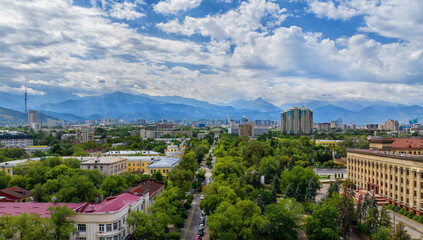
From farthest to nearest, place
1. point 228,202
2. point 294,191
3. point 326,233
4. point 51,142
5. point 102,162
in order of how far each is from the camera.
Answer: point 51,142
point 102,162
point 294,191
point 228,202
point 326,233

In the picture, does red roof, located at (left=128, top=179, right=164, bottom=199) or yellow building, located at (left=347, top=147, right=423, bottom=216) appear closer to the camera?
red roof, located at (left=128, top=179, right=164, bottom=199)

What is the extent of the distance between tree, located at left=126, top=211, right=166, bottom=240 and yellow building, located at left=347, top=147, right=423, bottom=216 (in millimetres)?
36179

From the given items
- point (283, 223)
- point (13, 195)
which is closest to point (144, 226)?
point (283, 223)

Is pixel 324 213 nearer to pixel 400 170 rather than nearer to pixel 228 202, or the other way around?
pixel 228 202

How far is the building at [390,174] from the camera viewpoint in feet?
145

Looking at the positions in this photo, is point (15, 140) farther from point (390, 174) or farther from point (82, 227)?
point (390, 174)

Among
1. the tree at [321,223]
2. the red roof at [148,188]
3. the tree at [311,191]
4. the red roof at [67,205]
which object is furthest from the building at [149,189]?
the tree at [311,191]

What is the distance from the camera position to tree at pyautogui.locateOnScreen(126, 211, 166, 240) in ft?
102

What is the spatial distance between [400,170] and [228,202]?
29036mm

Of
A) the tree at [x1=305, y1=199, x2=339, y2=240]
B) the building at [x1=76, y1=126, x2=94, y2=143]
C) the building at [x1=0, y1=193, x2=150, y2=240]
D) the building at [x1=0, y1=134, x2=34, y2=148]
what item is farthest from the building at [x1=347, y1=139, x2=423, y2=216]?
the building at [x1=0, y1=134, x2=34, y2=148]

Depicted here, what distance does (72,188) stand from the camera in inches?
1560

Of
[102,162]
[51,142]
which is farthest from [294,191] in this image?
[51,142]

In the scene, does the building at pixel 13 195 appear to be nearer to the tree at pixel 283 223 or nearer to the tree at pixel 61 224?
the tree at pixel 61 224

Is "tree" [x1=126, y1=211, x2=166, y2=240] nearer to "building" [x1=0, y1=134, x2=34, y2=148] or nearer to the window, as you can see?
the window
